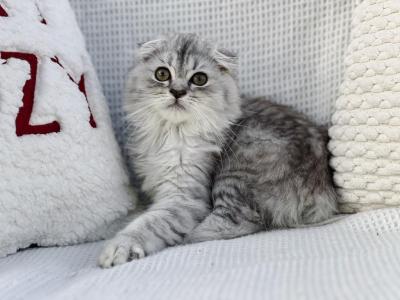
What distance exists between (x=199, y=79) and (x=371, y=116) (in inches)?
19.0

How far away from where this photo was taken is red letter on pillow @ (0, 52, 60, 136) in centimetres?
131

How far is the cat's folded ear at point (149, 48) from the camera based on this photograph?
1629 mm

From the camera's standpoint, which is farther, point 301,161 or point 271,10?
point 271,10

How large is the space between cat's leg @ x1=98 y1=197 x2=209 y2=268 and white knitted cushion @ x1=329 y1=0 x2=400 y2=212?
0.40 metres

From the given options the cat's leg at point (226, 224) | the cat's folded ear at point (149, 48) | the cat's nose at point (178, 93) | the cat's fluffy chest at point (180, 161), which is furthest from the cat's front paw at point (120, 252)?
the cat's folded ear at point (149, 48)

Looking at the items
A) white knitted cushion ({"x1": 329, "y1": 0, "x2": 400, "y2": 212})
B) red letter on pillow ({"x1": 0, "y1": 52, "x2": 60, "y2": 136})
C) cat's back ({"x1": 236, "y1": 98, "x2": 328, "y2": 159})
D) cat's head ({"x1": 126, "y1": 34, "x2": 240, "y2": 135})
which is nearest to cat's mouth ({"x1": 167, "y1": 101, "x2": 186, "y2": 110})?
cat's head ({"x1": 126, "y1": 34, "x2": 240, "y2": 135})

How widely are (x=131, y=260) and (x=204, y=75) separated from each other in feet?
1.97

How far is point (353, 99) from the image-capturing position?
4.90 ft

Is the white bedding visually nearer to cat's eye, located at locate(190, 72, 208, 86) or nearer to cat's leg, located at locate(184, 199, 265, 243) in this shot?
cat's leg, located at locate(184, 199, 265, 243)

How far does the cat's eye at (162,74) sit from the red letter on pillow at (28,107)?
1.12ft

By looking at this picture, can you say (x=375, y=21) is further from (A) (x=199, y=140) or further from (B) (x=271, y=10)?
(A) (x=199, y=140)

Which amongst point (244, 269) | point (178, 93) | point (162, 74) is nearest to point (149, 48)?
point (162, 74)

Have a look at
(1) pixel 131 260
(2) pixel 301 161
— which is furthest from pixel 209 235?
(2) pixel 301 161

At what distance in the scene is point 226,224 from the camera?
4.75 feet
